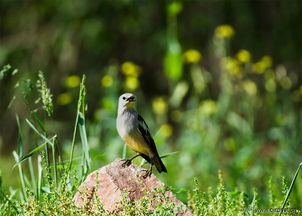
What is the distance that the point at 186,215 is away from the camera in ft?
11.2

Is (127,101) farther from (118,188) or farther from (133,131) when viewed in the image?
(118,188)

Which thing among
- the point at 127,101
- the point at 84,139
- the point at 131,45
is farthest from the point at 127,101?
the point at 131,45

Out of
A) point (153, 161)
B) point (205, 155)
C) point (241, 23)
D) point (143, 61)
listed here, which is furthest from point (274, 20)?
point (153, 161)

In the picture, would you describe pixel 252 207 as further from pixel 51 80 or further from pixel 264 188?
pixel 51 80

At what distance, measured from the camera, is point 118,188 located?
11.6 ft

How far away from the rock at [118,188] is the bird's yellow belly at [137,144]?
1.07 feet

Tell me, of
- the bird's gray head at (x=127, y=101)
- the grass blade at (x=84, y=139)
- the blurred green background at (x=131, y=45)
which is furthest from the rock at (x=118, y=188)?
the blurred green background at (x=131, y=45)

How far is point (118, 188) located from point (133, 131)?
23.5 inches

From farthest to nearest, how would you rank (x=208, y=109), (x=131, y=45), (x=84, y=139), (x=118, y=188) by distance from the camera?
(x=131, y=45), (x=208, y=109), (x=84, y=139), (x=118, y=188)

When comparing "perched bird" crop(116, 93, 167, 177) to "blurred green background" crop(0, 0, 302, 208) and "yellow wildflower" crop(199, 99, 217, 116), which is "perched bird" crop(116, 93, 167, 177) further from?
"blurred green background" crop(0, 0, 302, 208)

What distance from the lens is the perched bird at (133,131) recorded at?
405 cm

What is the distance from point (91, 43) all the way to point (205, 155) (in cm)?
368

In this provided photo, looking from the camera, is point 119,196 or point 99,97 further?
point 99,97

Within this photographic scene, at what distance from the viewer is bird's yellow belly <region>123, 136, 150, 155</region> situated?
4043 mm
